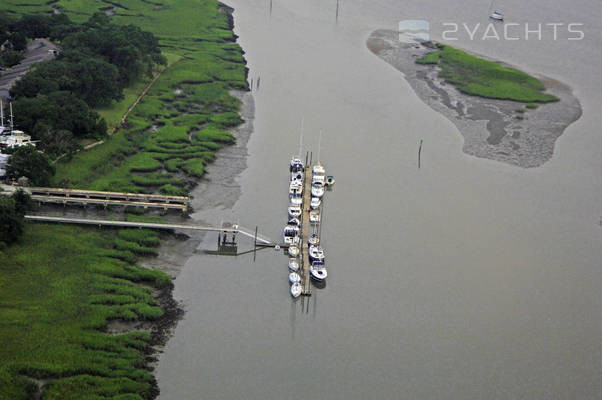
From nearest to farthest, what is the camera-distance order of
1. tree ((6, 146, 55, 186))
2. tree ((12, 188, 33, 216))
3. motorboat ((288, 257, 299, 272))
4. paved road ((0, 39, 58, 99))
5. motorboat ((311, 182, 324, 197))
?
motorboat ((288, 257, 299, 272)), tree ((12, 188, 33, 216)), tree ((6, 146, 55, 186)), motorboat ((311, 182, 324, 197)), paved road ((0, 39, 58, 99))

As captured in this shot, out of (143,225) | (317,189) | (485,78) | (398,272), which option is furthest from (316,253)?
(485,78)

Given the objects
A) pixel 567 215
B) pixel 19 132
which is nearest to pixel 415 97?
pixel 567 215

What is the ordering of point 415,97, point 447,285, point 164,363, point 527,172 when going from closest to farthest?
point 164,363
point 447,285
point 527,172
point 415,97

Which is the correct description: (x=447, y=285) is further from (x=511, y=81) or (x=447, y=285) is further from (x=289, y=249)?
(x=511, y=81)

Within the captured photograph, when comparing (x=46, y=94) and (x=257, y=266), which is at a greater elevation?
(x=46, y=94)

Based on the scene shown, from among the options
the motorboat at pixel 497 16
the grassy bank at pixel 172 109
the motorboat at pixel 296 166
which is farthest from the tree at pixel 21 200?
the motorboat at pixel 497 16

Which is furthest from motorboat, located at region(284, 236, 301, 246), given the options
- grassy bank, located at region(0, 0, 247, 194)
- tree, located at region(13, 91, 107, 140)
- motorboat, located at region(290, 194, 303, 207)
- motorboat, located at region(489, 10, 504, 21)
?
motorboat, located at region(489, 10, 504, 21)

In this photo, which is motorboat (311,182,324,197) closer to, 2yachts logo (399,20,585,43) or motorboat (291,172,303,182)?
motorboat (291,172,303,182)
